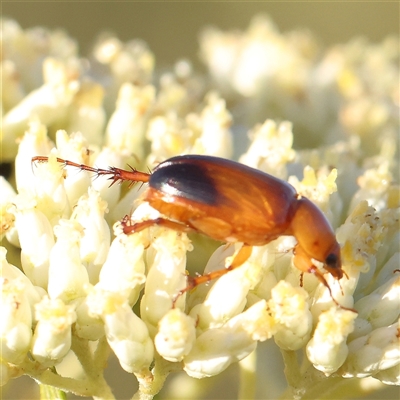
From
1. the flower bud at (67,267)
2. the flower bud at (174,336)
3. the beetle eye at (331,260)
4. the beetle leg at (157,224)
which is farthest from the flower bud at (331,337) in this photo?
the flower bud at (67,267)

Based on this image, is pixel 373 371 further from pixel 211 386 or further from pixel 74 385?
pixel 211 386

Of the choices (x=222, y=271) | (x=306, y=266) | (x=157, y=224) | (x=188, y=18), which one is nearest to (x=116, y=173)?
(x=157, y=224)

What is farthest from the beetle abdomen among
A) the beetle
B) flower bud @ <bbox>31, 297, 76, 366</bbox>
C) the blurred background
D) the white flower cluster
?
the blurred background

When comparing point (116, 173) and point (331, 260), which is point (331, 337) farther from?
point (116, 173)

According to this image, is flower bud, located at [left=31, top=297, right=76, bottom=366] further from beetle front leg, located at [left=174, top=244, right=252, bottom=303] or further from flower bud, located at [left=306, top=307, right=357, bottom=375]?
flower bud, located at [left=306, top=307, right=357, bottom=375]

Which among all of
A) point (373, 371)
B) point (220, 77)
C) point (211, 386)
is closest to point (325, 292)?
point (373, 371)

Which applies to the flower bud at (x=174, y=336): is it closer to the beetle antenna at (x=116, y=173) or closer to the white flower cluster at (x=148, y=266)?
the white flower cluster at (x=148, y=266)
